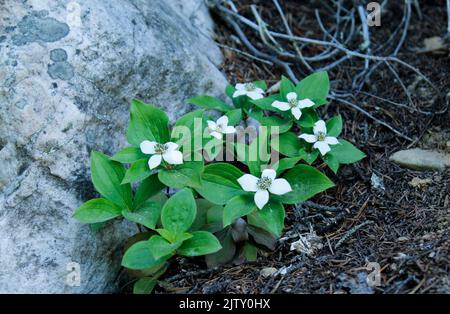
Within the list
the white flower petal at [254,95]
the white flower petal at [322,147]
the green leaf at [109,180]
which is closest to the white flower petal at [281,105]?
the white flower petal at [254,95]

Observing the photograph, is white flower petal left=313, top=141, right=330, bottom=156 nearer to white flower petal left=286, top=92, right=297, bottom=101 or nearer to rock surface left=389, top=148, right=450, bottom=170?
white flower petal left=286, top=92, right=297, bottom=101

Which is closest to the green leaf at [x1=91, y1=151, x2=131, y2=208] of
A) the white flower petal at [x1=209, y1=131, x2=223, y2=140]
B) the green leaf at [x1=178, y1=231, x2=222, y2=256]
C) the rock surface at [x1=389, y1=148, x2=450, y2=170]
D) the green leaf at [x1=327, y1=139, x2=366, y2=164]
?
the green leaf at [x1=178, y1=231, x2=222, y2=256]

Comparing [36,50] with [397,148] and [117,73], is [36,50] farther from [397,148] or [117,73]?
[397,148]

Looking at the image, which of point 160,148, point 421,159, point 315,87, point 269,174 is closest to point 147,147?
point 160,148

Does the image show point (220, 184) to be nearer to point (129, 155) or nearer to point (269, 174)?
point (269, 174)

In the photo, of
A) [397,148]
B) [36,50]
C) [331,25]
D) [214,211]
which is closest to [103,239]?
[214,211]

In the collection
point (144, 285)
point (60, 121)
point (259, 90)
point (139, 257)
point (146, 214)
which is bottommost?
point (144, 285)
